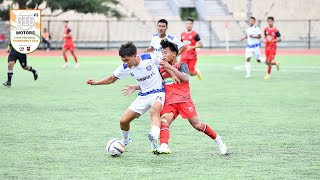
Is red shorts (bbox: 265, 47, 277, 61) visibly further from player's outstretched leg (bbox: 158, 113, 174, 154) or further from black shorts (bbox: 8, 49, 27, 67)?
player's outstretched leg (bbox: 158, 113, 174, 154)

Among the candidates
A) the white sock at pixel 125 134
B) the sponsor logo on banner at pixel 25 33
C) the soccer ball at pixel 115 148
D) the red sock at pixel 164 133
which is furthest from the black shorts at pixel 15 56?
the red sock at pixel 164 133

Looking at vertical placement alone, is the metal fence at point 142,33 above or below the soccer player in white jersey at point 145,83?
below

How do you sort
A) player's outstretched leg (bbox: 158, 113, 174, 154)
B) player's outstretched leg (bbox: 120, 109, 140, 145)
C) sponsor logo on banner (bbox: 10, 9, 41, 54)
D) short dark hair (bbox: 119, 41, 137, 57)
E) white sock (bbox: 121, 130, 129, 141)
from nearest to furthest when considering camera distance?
player's outstretched leg (bbox: 158, 113, 174, 154), short dark hair (bbox: 119, 41, 137, 57), player's outstretched leg (bbox: 120, 109, 140, 145), white sock (bbox: 121, 130, 129, 141), sponsor logo on banner (bbox: 10, 9, 41, 54)

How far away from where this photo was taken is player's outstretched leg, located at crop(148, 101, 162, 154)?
32.5 feet

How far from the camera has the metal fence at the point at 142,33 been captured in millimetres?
55594

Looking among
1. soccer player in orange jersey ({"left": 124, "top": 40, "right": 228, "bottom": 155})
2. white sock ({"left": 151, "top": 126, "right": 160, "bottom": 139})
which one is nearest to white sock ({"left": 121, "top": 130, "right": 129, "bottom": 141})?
soccer player in orange jersey ({"left": 124, "top": 40, "right": 228, "bottom": 155})

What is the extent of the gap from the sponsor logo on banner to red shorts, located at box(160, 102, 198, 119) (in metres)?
10.5

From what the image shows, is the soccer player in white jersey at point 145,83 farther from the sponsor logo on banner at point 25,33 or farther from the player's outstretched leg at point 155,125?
the sponsor logo on banner at point 25,33

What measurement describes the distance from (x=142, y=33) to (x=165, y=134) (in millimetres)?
46632

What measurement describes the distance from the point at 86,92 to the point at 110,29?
36.1 m

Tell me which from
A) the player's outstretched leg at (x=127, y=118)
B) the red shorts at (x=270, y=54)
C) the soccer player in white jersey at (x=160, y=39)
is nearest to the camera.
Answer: the player's outstretched leg at (x=127, y=118)

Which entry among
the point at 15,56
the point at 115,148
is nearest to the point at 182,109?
the point at 115,148

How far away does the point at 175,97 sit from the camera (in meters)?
10.5

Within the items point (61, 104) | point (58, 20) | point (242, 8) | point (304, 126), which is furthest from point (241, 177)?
point (242, 8)
